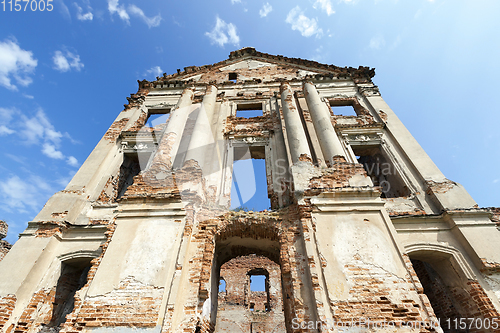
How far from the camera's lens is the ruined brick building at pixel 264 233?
487cm

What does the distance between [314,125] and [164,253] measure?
258 inches

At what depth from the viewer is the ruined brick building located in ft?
16.0

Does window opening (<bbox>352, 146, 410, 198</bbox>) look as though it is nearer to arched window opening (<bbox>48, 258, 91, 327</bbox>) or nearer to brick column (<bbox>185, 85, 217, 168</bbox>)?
brick column (<bbox>185, 85, 217, 168</bbox>)

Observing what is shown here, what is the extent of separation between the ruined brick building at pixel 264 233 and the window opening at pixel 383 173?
61 millimetres

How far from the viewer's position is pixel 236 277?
15.4 meters

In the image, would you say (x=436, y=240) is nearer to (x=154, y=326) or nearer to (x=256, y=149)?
(x=256, y=149)

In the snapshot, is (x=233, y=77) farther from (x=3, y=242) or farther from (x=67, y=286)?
(x=3, y=242)

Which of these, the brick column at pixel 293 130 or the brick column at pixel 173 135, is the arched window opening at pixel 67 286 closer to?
the brick column at pixel 173 135

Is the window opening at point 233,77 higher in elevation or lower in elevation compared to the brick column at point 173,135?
higher

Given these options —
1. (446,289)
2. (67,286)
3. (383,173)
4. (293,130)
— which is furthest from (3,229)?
(446,289)

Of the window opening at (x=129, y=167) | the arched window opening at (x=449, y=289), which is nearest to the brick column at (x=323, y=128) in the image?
the arched window opening at (x=449, y=289)

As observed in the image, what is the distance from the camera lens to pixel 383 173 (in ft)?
29.7

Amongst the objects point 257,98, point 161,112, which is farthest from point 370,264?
point 161,112

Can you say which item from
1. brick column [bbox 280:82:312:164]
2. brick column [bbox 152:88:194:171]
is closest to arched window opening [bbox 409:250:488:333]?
brick column [bbox 280:82:312:164]
